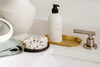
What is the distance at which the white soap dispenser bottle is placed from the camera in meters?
0.90

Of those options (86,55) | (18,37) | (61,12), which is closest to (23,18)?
(18,37)

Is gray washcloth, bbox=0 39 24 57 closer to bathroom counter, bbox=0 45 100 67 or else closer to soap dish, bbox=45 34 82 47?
bathroom counter, bbox=0 45 100 67

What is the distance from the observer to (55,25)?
0.91 meters

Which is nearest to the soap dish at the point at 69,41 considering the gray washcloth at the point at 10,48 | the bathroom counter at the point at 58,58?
the bathroom counter at the point at 58,58

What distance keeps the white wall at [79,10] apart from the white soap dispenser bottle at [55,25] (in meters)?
0.12

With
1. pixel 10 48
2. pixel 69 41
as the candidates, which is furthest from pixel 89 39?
pixel 10 48

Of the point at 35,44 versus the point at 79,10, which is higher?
the point at 79,10

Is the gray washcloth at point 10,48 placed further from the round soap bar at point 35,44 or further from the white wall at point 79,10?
the white wall at point 79,10

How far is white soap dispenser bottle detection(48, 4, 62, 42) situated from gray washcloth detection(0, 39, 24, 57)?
0.58 ft

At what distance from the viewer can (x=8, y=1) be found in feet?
3.01

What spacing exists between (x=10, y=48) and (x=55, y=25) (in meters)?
0.24

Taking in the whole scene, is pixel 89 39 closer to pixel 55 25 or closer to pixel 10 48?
pixel 55 25

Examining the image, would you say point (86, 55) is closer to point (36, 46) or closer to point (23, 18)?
point (36, 46)

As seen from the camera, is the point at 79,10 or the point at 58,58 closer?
the point at 58,58
